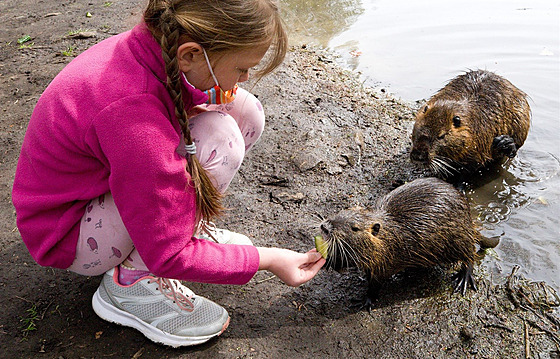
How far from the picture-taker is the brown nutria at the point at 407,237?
250cm

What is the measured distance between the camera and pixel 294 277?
2.10m

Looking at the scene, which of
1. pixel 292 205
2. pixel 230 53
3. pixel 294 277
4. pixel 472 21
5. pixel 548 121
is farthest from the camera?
pixel 472 21

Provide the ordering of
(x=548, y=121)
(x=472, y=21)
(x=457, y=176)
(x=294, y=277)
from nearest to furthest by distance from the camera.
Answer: (x=294, y=277), (x=457, y=176), (x=548, y=121), (x=472, y=21)

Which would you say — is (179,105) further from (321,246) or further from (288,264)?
(321,246)

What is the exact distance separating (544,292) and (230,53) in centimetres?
203

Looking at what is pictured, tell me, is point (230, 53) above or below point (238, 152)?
above

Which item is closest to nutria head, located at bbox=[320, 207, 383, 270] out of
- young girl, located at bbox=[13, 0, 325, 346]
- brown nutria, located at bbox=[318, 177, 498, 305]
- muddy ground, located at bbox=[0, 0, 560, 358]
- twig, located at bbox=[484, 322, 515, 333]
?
brown nutria, located at bbox=[318, 177, 498, 305]

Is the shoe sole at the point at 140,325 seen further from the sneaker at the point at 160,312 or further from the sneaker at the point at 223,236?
the sneaker at the point at 223,236

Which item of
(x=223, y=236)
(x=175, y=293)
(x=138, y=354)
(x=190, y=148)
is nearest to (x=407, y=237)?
(x=223, y=236)

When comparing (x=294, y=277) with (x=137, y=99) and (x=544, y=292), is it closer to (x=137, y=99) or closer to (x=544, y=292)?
(x=137, y=99)

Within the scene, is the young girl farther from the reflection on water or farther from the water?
the reflection on water

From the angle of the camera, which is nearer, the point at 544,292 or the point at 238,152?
the point at 238,152

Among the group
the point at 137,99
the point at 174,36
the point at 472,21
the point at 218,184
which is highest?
the point at 174,36

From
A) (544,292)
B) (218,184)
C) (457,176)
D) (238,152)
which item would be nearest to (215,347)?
(218,184)
